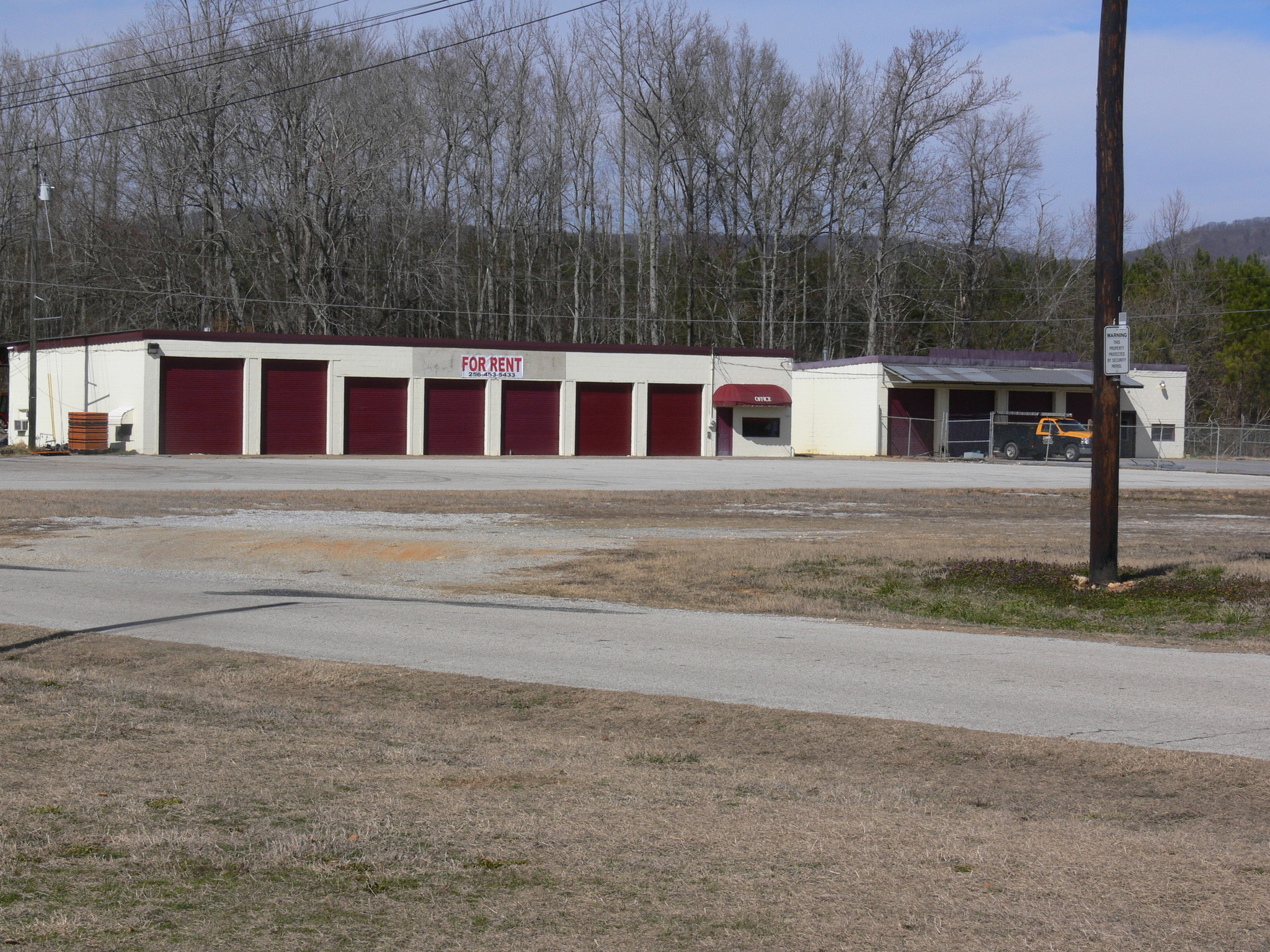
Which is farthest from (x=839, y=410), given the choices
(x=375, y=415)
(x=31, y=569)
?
(x=31, y=569)

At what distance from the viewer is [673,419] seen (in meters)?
57.8

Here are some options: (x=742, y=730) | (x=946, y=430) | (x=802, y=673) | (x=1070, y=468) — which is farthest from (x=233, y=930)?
(x=946, y=430)

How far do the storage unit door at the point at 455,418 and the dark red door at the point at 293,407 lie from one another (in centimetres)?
472

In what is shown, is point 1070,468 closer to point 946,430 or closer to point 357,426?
point 946,430

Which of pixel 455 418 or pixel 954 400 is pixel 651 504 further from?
pixel 954 400

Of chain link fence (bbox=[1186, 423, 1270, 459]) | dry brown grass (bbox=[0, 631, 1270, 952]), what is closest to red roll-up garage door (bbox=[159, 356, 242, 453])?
dry brown grass (bbox=[0, 631, 1270, 952])

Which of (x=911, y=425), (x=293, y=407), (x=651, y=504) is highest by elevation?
(x=293, y=407)

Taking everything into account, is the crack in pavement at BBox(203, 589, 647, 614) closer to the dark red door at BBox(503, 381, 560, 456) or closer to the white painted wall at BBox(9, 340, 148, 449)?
the white painted wall at BBox(9, 340, 148, 449)

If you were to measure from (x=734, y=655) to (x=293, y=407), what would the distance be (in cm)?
4400

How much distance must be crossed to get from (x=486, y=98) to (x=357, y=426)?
22.6 m

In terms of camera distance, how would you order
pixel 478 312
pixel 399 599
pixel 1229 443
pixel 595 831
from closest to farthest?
pixel 595 831
pixel 399 599
pixel 1229 443
pixel 478 312

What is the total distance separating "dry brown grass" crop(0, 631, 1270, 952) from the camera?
392 centimetres

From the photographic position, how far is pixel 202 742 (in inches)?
252

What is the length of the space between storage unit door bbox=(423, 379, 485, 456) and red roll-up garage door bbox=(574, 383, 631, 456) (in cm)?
473
